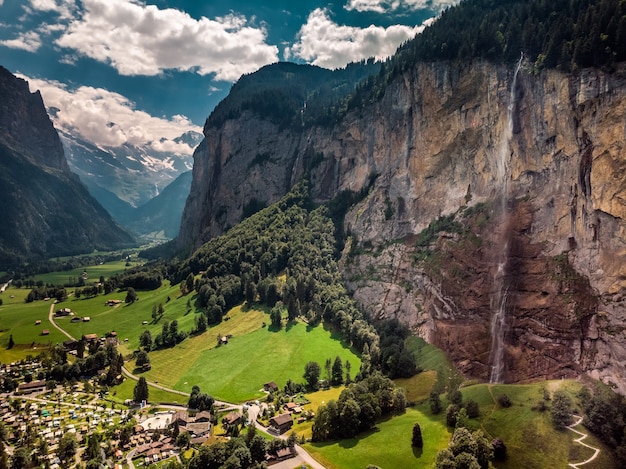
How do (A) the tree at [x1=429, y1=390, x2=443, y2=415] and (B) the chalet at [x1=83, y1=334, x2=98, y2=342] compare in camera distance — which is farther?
(B) the chalet at [x1=83, y1=334, x2=98, y2=342]

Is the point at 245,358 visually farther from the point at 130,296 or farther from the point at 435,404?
the point at 130,296

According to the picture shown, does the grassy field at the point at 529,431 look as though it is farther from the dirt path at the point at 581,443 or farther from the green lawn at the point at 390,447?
the green lawn at the point at 390,447

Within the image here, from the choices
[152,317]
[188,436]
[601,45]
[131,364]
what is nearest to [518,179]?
[601,45]

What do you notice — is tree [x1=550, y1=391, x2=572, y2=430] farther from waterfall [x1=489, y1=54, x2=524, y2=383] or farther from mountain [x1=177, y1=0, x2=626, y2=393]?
waterfall [x1=489, y1=54, x2=524, y2=383]

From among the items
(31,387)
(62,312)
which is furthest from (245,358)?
(62,312)

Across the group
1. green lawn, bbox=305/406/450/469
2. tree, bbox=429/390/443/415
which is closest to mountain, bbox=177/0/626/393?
tree, bbox=429/390/443/415

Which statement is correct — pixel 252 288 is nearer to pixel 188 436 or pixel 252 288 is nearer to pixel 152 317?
pixel 152 317

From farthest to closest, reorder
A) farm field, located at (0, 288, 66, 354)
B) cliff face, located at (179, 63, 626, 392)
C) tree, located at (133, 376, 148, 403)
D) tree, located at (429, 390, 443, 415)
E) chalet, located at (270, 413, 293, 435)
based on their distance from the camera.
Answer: farm field, located at (0, 288, 66, 354) → tree, located at (133, 376, 148, 403) → chalet, located at (270, 413, 293, 435) → tree, located at (429, 390, 443, 415) → cliff face, located at (179, 63, 626, 392)
